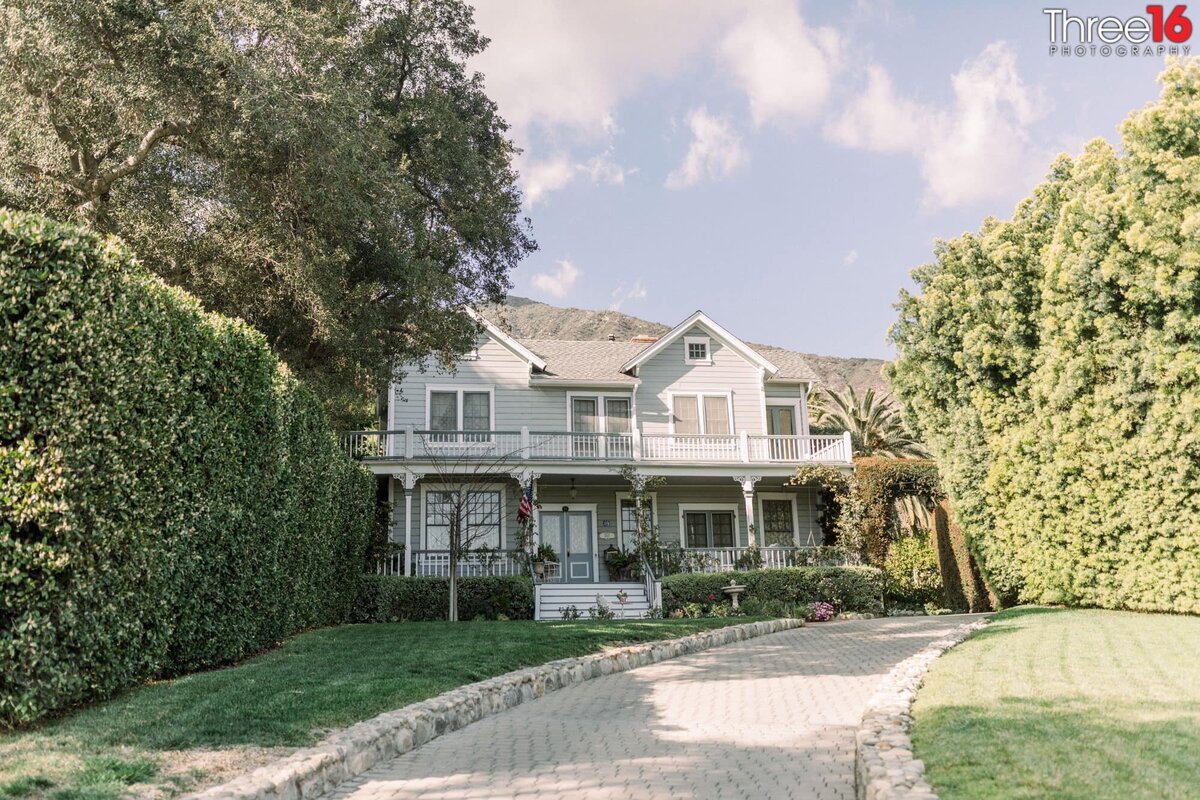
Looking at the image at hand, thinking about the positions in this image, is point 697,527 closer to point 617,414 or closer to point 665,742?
point 617,414

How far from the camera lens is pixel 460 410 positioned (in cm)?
2572

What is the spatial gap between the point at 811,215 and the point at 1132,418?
381 inches

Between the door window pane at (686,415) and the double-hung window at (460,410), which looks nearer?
the double-hung window at (460,410)

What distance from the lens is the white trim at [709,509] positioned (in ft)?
86.3

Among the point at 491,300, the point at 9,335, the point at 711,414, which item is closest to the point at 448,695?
the point at 9,335

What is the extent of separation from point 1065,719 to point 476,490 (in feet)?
60.7

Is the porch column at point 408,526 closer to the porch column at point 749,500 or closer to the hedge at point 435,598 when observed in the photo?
the hedge at point 435,598

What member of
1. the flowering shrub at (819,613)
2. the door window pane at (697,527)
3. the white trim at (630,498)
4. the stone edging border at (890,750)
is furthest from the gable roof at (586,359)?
the stone edging border at (890,750)

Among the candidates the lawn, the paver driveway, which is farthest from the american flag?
the paver driveway

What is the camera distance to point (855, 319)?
86.5ft

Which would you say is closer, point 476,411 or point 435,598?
point 435,598

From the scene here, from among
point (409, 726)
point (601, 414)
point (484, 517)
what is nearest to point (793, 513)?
point (601, 414)

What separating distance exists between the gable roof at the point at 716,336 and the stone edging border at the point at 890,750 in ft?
60.8

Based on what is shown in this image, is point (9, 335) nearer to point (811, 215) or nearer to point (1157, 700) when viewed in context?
point (1157, 700)
